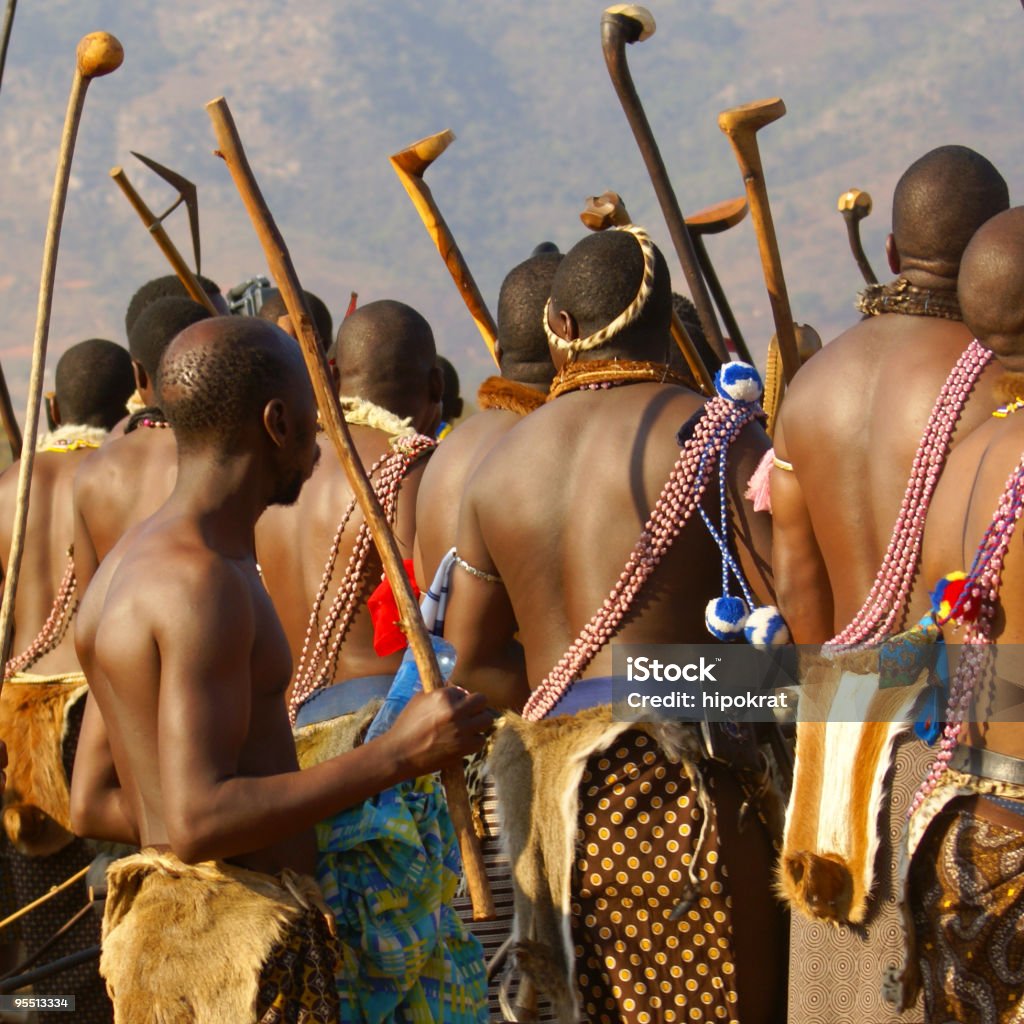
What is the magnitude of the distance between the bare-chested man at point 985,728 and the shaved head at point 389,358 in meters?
2.46

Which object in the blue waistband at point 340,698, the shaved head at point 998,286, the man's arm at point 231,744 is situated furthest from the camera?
the blue waistband at point 340,698

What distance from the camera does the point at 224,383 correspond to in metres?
3.00

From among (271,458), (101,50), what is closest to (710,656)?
(271,458)

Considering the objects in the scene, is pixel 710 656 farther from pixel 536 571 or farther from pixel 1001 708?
pixel 1001 708

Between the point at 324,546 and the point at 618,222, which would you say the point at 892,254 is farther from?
the point at 324,546

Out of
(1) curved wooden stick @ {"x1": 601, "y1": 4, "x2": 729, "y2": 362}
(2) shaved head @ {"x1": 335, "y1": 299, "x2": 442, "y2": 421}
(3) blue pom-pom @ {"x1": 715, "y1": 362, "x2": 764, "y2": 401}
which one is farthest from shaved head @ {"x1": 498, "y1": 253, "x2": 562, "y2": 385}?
(3) blue pom-pom @ {"x1": 715, "y1": 362, "x2": 764, "y2": 401}

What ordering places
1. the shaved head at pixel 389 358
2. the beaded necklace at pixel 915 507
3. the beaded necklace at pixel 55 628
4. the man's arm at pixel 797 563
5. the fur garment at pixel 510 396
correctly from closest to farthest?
the beaded necklace at pixel 915 507 < the man's arm at pixel 797 563 < the fur garment at pixel 510 396 < the shaved head at pixel 389 358 < the beaded necklace at pixel 55 628

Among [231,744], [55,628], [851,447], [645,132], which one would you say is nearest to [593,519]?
[851,447]

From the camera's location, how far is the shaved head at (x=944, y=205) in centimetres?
411

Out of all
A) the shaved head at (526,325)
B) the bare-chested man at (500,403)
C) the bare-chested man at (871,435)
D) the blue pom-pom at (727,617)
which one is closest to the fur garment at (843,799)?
the bare-chested man at (871,435)

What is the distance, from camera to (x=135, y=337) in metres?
6.02

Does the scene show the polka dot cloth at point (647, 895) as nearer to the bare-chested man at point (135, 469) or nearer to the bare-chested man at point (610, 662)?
the bare-chested man at point (610, 662)

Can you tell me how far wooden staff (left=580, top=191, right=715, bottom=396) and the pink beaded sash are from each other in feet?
4.34

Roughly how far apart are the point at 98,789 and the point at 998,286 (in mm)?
2186
